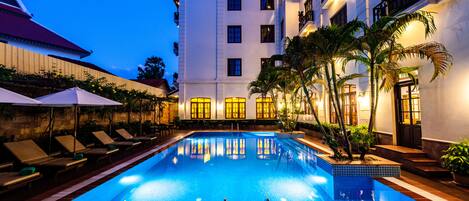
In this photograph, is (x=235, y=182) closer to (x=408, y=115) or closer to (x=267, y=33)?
(x=408, y=115)

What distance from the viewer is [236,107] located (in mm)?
21281

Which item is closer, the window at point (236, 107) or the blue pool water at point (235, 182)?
the blue pool water at point (235, 182)

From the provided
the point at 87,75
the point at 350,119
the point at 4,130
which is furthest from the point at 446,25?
the point at 87,75

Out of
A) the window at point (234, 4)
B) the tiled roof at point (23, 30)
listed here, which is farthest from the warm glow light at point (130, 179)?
the window at point (234, 4)

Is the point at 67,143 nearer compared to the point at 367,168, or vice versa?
the point at 367,168

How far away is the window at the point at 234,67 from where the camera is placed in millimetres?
21328

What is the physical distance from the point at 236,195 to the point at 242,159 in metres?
3.55

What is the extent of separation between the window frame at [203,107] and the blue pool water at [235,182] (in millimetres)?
11570

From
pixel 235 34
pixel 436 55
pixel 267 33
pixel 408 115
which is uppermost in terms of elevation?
pixel 267 33

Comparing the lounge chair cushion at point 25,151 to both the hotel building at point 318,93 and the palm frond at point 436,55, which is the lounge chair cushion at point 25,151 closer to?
the palm frond at point 436,55

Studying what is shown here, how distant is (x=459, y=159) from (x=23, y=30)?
2377 cm

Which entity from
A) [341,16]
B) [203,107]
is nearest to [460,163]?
[341,16]

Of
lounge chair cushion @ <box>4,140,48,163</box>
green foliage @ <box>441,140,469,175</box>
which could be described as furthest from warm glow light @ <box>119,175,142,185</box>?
green foliage @ <box>441,140,469,175</box>

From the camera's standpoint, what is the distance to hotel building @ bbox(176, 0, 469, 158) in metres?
6.27
